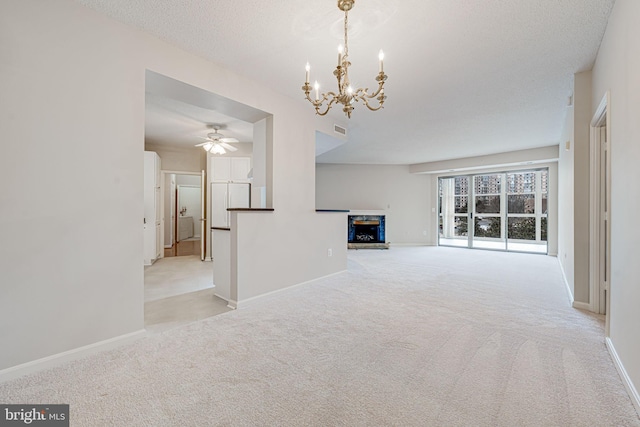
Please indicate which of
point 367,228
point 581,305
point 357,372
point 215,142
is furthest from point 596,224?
point 367,228

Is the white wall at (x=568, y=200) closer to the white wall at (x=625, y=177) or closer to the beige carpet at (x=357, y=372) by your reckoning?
the beige carpet at (x=357, y=372)

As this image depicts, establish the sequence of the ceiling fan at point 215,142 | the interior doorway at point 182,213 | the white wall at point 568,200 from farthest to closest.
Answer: the interior doorway at point 182,213 → the ceiling fan at point 215,142 → the white wall at point 568,200

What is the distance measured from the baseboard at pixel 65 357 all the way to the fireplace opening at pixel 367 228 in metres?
6.46

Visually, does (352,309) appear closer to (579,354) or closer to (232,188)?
(579,354)

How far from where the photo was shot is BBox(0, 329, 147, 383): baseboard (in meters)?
1.75

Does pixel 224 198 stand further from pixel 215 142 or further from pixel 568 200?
pixel 568 200

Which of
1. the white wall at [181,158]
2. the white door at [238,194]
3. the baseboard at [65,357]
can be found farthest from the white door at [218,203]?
the baseboard at [65,357]

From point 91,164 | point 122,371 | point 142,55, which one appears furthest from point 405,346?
point 142,55

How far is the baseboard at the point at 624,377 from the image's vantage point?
1468mm

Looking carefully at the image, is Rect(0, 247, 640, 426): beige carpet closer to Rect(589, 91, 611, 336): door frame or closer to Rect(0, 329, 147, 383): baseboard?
Rect(0, 329, 147, 383): baseboard

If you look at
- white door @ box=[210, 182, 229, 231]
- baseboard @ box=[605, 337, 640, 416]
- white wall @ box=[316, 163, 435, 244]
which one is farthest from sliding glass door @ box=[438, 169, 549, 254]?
white door @ box=[210, 182, 229, 231]

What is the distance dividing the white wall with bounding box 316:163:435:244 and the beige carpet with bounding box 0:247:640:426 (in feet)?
18.6

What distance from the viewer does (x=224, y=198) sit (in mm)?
6109

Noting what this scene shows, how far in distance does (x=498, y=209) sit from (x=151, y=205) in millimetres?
8718
